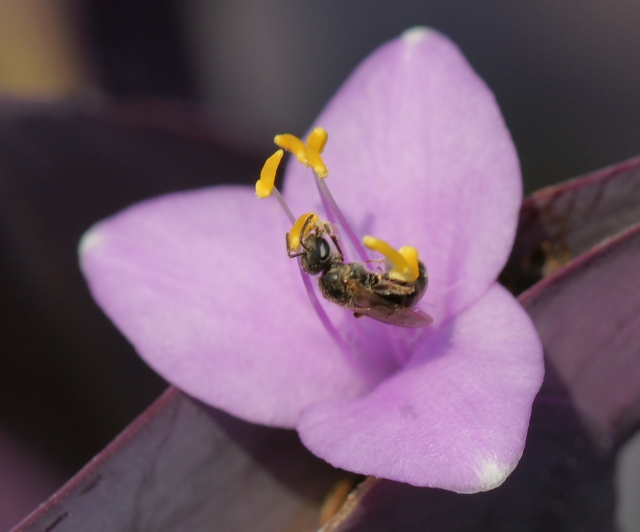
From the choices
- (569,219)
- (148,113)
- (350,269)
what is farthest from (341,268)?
(148,113)

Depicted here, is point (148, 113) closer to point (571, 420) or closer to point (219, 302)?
point (219, 302)

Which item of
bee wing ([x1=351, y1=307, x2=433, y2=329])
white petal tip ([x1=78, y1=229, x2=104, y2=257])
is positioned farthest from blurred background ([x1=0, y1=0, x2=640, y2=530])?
bee wing ([x1=351, y1=307, x2=433, y2=329])

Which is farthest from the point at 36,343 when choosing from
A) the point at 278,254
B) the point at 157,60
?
the point at 157,60

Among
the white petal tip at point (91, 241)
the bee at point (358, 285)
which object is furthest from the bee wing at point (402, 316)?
the white petal tip at point (91, 241)

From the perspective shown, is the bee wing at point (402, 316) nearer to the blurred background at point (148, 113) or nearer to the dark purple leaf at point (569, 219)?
the dark purple leaf at point (569, 219)

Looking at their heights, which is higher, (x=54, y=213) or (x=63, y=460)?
(x=54, y=213)

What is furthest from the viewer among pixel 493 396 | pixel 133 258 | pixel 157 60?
pixel 157 60

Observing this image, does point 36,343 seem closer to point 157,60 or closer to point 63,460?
point 63,460
